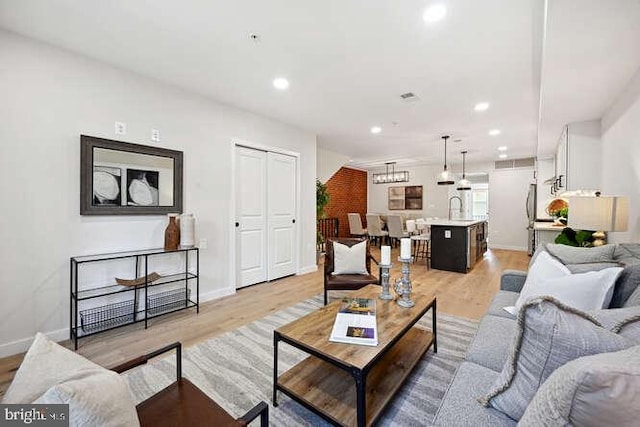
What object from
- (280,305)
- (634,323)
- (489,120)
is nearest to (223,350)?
(280,305)

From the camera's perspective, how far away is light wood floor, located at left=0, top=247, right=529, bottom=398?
234 centimetres

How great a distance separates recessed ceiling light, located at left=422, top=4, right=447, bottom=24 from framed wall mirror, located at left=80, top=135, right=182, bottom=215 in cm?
282

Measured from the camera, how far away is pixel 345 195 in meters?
9.00

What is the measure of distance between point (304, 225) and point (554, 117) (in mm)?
4010

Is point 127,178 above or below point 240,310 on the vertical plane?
above

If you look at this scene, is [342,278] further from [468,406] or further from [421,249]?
[421,249]

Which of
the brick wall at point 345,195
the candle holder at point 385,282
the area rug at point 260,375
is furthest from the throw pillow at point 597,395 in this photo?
the brick wall at point 345,195

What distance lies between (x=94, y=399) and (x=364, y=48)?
2.79 metres

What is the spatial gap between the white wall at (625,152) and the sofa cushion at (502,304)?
56.5 inches

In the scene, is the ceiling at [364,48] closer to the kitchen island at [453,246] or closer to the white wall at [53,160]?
the white wall at [53,160]

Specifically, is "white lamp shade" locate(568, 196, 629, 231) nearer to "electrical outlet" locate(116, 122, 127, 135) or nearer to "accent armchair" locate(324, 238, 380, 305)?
"accent armchair" locate(324, 238, 380, 305)

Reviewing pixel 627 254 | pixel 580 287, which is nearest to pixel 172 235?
pixel 580 287

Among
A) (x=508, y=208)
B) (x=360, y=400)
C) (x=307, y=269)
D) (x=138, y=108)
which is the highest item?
(x=138, y=108)

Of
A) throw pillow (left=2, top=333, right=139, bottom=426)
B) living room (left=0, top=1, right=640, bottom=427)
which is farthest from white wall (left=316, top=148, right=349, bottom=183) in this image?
throw pillow (left=2, top=333, right=139, bottom=426)
